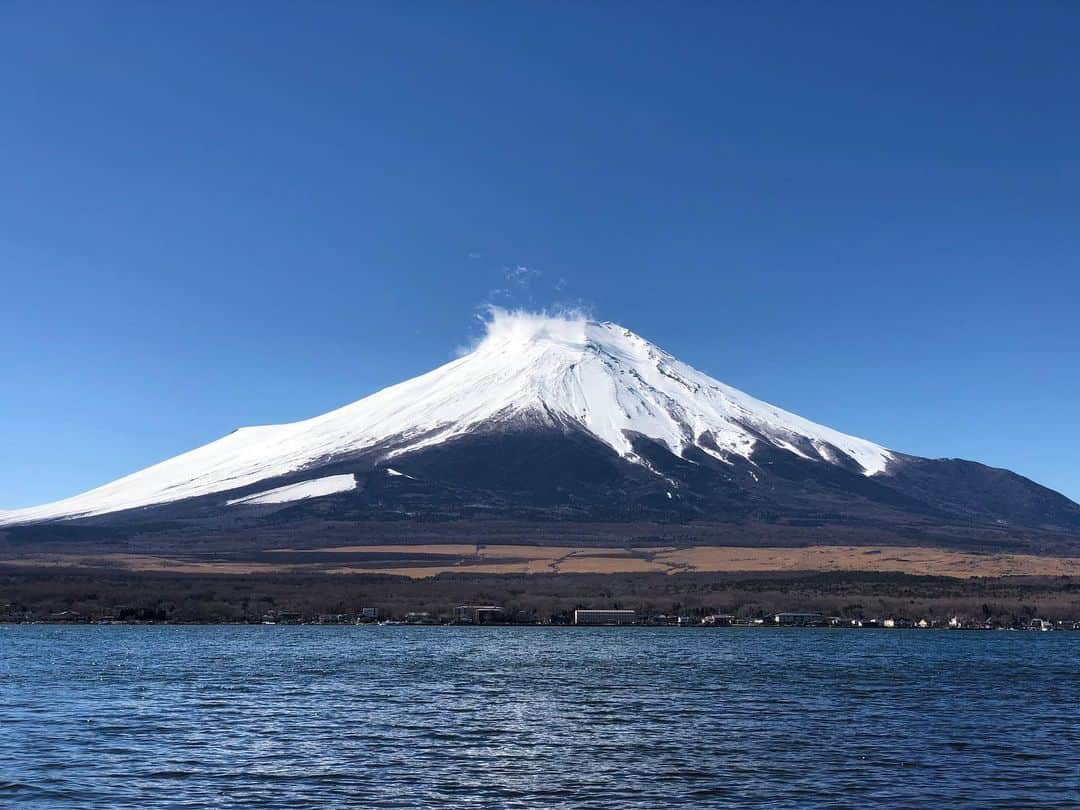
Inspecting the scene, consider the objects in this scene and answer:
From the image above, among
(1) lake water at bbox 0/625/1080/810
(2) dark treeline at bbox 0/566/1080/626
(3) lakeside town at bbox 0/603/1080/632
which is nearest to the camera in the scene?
(1) lake water at bbox 0/625/1080/810

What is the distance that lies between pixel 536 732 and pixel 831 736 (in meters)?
10.3

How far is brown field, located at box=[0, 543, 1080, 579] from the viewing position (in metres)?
176

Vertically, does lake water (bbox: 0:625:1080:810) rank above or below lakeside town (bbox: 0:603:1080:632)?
above

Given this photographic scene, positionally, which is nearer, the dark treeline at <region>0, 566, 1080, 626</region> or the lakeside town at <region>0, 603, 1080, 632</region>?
the lakeside town at <region>0, 603, 1080, 632</region>

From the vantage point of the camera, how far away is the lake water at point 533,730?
3197 centimetres

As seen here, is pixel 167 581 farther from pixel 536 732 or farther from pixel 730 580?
pixel 536 732

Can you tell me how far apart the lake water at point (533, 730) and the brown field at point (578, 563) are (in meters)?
93.9

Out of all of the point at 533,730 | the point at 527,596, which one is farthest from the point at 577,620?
the point at 533,730

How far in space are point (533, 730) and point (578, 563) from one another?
145230mm

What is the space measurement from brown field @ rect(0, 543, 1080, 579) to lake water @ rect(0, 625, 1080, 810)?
9387 centimetres

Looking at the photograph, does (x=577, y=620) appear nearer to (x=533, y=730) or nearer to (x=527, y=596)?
(x=527, y=596)

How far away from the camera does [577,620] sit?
136 m

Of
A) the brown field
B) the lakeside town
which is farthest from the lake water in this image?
the brown field

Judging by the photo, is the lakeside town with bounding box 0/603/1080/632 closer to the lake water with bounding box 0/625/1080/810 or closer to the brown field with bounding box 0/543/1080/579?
the brown field with bounding box 0/543/1080/579
